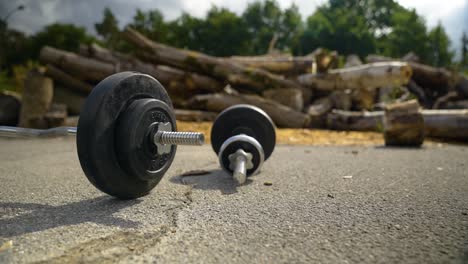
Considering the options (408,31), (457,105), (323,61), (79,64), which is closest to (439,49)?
(457,105)

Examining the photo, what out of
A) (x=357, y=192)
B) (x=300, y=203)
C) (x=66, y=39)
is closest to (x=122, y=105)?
(x=300, y=203)

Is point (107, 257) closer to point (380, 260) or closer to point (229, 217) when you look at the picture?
point (229, 217)

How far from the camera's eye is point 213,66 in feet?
24.7

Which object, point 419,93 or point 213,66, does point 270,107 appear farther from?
point 419,93

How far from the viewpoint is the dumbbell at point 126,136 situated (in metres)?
1.40

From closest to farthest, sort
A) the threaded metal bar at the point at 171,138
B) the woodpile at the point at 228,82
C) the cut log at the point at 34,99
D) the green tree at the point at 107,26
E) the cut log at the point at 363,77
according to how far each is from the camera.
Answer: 1. the threaded metal bar at the point at 171,138
2. the cut log at the point at 34,99
3. the cut log at the point at 363,77
4. the woodpile at the point at 228,82
5. the green tree at the point at 107,26

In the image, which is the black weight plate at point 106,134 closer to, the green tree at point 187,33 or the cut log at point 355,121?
the cut log at point 355,121

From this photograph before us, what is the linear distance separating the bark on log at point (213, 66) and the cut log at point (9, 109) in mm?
3009

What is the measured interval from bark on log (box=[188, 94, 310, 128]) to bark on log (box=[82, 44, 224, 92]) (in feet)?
2.15

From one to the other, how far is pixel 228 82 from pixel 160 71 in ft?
5.78

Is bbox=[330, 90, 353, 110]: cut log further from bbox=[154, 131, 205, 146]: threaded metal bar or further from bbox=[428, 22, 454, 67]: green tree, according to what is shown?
bbox=[428, 22, 454, 67]: green tree

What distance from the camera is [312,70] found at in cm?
808

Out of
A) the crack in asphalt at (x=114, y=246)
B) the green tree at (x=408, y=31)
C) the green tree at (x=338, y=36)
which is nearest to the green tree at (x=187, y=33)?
the green tree at (x=338, y=36)

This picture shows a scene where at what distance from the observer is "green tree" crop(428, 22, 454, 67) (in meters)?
13.8
